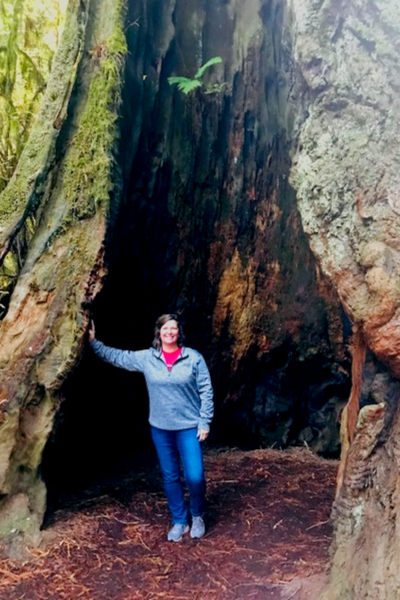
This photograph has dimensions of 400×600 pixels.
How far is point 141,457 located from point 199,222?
9.80 feet

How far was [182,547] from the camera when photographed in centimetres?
472

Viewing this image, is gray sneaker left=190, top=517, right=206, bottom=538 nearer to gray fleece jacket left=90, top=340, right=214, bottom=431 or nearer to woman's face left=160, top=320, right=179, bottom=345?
gray fleece jacket left=90, top=340, right=214, bottom=431

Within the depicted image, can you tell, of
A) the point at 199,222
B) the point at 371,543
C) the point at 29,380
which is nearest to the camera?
the point at 371,543

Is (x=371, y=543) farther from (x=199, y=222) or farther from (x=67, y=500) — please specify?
(x=199, y=222)

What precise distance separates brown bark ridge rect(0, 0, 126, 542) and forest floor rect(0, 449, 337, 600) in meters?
0.45

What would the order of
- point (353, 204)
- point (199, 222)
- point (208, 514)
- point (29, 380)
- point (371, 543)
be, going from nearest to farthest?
point (371, 543), point (353, 204), point (29, 380), point (208, 514), point (199, 222)

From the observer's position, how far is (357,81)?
3857 millimetres

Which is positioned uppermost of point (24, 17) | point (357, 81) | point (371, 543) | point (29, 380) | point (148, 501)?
point (24, 17)

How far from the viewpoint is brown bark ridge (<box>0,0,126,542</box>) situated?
15.5ft

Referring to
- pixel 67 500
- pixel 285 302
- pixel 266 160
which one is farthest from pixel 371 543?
pixel 266 160

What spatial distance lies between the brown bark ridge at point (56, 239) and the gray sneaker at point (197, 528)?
4.21 feet

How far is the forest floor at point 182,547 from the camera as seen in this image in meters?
4.07

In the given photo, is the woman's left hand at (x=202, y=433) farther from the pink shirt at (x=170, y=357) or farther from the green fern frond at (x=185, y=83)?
the green fern frond at (x=185, y=83)

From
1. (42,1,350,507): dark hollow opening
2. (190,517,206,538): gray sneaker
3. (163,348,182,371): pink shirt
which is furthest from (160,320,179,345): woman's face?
(190,517,206,538): gray sneaker
